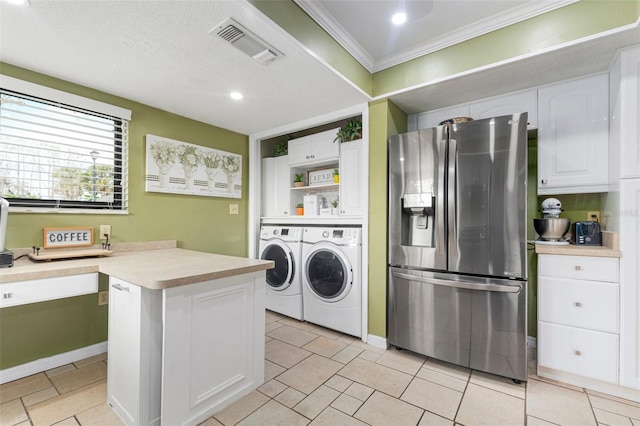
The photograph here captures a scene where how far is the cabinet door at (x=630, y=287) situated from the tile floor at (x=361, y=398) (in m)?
0.22

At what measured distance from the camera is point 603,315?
180 centimetres

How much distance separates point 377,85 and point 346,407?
2481 millimetres

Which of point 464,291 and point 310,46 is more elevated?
point 310,46

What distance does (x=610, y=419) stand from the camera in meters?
1.59

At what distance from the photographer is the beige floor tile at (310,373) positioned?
1930 mm

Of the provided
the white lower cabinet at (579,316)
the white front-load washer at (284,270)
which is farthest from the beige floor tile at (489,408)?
the white front-load washer at (284,270)

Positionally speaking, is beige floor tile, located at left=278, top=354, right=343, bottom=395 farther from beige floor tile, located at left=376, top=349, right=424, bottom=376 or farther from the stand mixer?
the stand mixer

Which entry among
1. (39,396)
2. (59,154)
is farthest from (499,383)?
(59,154)

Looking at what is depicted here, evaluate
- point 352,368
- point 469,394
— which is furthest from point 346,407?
point 469,394

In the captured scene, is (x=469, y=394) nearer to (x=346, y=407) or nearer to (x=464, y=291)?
(x=464, y=291)

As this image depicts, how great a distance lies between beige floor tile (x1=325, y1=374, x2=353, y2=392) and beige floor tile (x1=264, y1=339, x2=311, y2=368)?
0.35 metres

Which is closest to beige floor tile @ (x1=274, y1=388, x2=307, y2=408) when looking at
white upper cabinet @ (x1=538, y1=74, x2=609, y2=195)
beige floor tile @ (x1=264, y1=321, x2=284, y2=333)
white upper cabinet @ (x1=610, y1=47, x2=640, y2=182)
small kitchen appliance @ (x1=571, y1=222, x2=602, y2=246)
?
beige floor tile @ (x1=264, y1=321, x2=284, y2=333)

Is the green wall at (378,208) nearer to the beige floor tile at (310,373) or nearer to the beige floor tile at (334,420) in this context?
the beige floor tile at (310,373)

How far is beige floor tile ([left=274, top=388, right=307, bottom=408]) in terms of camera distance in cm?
174
